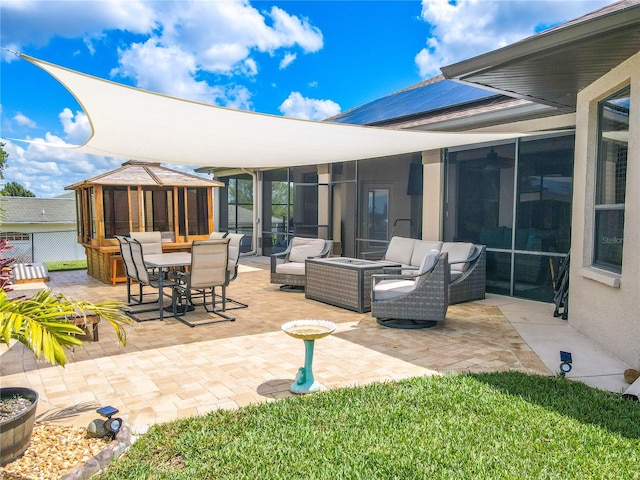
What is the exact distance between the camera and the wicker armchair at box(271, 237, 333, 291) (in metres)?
7.99

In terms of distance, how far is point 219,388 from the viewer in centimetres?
365

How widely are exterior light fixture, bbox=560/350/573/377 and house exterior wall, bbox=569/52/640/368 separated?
68 centimetres

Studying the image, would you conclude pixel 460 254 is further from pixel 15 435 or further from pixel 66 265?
pixel 66 265

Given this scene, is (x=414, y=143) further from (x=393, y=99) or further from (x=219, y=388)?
(x=393, y=99)

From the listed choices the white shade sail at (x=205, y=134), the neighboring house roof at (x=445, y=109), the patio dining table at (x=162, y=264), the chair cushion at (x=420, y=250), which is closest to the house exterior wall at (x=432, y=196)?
the neighboring house roof at (x=445, y=109)

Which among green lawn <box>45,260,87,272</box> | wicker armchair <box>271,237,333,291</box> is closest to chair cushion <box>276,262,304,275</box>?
wicker armchair <box>271,237,333,291</box>

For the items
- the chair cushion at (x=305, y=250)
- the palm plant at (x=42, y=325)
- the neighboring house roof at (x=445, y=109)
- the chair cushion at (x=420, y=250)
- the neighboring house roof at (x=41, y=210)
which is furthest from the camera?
the neighboring house roof at (x=41, y=210)

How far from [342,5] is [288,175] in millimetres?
4851

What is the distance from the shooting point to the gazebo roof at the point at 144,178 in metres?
→ 9.45

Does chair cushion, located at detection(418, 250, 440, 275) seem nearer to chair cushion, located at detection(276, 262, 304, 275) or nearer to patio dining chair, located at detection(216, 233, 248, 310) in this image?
patio dining chair, located at detection(216, 233, 248, 310)

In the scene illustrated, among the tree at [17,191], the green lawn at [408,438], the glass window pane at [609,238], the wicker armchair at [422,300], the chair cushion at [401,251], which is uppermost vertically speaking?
the tree at [17,191]

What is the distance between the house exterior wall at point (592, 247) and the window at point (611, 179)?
8cm

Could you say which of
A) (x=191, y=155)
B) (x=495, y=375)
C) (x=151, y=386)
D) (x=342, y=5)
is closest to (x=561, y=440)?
(x=495, y=375)

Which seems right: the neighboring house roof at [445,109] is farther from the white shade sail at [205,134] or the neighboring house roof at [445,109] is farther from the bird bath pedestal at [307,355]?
the bird bath pedestal at [307,355]
